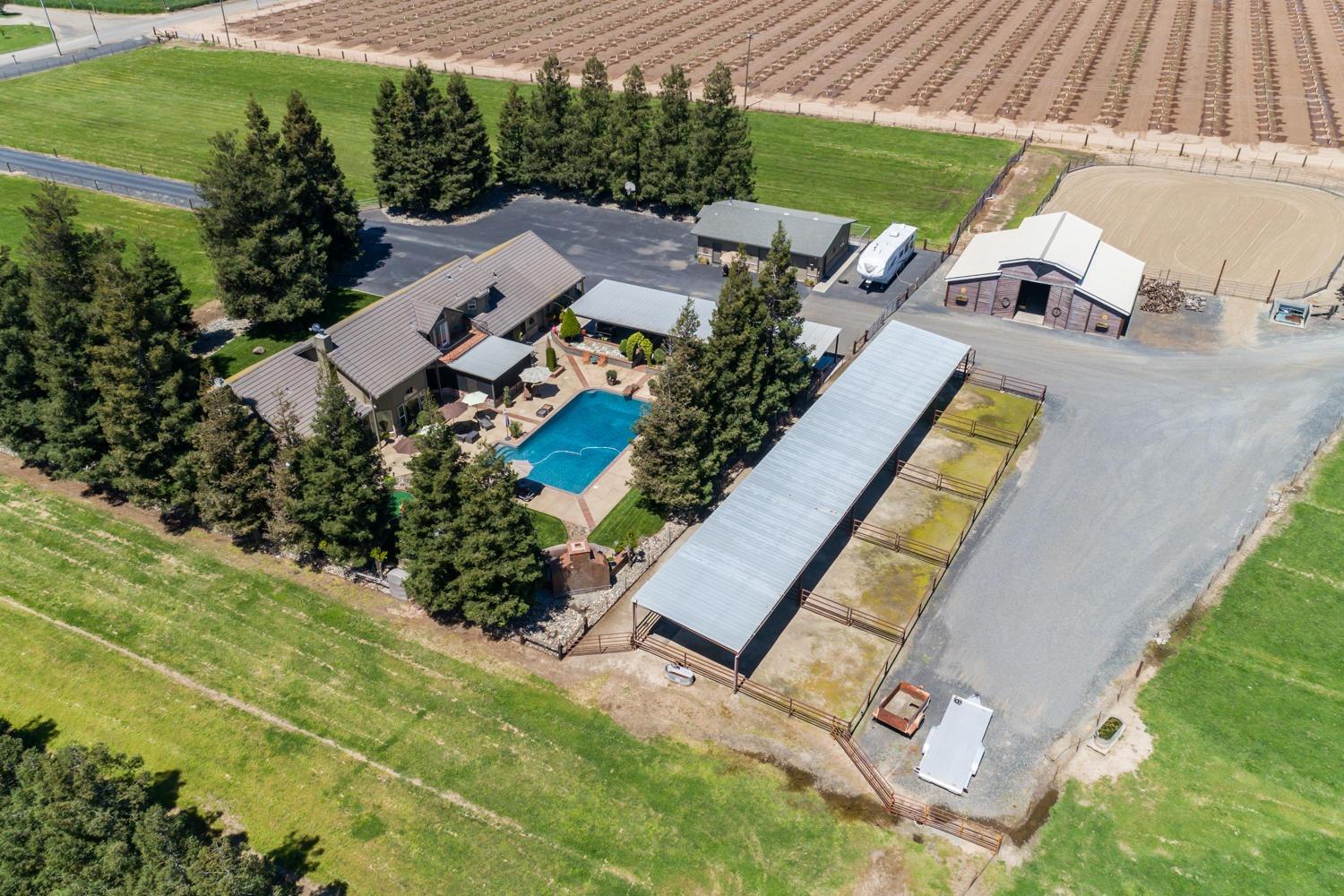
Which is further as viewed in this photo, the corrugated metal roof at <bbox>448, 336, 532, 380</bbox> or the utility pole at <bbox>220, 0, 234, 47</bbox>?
the utility pole at <bbox>220, 0, 234, 47</bbox>

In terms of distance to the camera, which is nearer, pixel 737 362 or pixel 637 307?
pixel 737 362

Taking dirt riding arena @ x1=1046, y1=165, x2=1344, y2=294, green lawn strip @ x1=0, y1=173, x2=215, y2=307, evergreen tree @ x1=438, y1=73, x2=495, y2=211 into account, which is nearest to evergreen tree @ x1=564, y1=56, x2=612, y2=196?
evergreen tree @ x1=438, y1=73, x2=495, y2=211

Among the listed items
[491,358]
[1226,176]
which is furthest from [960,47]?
[491,358]

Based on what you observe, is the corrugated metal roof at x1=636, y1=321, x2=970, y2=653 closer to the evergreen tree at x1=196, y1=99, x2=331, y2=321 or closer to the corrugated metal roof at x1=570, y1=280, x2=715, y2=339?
the corrugated metal roof at x1=570, y1=280, x2=715, y2=339

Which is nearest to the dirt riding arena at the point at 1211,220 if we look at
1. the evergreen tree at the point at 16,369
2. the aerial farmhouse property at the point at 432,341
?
the aerial farmhouse property at the point at 432,341

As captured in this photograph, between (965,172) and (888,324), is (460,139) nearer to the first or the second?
(888,324)

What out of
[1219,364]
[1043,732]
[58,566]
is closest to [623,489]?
[1043,732]

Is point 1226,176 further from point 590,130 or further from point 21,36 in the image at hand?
point 21,36
